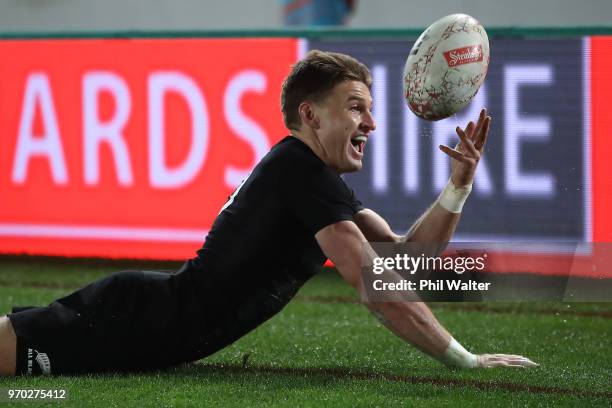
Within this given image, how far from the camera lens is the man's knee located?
13.0ft

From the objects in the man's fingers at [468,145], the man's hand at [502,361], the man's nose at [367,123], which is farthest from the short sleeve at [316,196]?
the man's hand at [502,361]

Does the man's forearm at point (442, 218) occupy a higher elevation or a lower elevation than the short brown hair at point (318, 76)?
lower

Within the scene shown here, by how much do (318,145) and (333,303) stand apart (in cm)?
237

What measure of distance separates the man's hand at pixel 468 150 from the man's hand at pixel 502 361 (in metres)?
0.66

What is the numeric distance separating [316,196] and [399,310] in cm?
50

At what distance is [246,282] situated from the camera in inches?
158

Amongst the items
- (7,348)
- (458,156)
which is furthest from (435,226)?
(7,348)

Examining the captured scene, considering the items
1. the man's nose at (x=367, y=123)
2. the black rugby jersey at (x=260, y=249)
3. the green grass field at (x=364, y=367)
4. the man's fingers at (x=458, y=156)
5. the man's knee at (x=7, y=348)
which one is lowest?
the green grass field at (x=364, y=367)

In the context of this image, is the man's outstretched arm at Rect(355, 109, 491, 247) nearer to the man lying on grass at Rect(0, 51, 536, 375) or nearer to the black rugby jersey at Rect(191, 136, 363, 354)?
the man lying on grass at Rect(0, 51, 536, 375)

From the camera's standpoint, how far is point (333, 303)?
6.32m

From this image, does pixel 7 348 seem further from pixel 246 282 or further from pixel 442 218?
pixel 442 218

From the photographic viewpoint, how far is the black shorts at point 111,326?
3.98 metres

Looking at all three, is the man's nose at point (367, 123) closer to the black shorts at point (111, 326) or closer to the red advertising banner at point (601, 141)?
the black shorts at point (111, 326)

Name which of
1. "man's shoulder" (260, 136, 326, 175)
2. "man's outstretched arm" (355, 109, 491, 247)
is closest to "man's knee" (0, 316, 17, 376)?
"man's shoulder" (260, 136, 326, 175)
